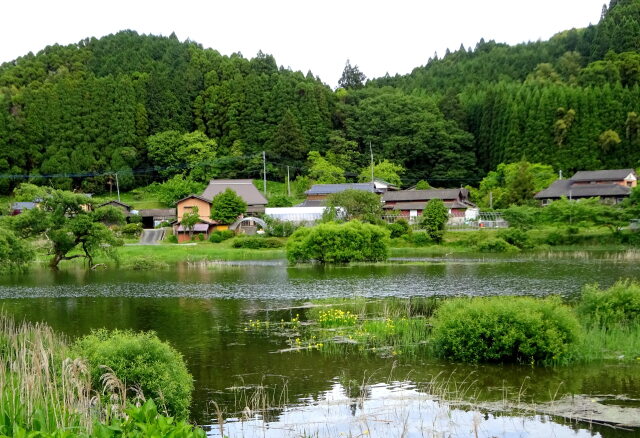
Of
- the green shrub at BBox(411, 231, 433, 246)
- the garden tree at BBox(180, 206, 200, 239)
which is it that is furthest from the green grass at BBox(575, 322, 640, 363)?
the garden tree at BBox(180, 206, 200, 239)

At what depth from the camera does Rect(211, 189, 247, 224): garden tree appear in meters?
60.3

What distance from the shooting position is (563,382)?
12.5 metres

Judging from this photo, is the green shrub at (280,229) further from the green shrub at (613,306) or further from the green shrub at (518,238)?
the green shrub at (613,306)

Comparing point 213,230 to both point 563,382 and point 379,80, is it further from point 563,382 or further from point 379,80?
point 379,80

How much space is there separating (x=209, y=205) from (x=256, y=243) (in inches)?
493

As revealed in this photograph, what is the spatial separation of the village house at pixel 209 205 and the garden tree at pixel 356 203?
458 inches

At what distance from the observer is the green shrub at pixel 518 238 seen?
47344mm

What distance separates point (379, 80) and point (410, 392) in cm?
11228

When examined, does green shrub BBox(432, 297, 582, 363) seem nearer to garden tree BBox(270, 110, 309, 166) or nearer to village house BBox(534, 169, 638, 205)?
village house BBox(534, 169, 638, 205)

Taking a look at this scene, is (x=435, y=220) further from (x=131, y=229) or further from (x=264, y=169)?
(x=264, y=169)

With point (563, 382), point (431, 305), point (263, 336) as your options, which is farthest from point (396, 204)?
point (563, 382)

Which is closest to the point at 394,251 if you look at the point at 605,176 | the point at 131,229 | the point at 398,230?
the point at 398,230

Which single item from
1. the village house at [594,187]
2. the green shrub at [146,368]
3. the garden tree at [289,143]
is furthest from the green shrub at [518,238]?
the green shrub at [146,368]

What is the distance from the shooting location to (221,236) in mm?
56375
